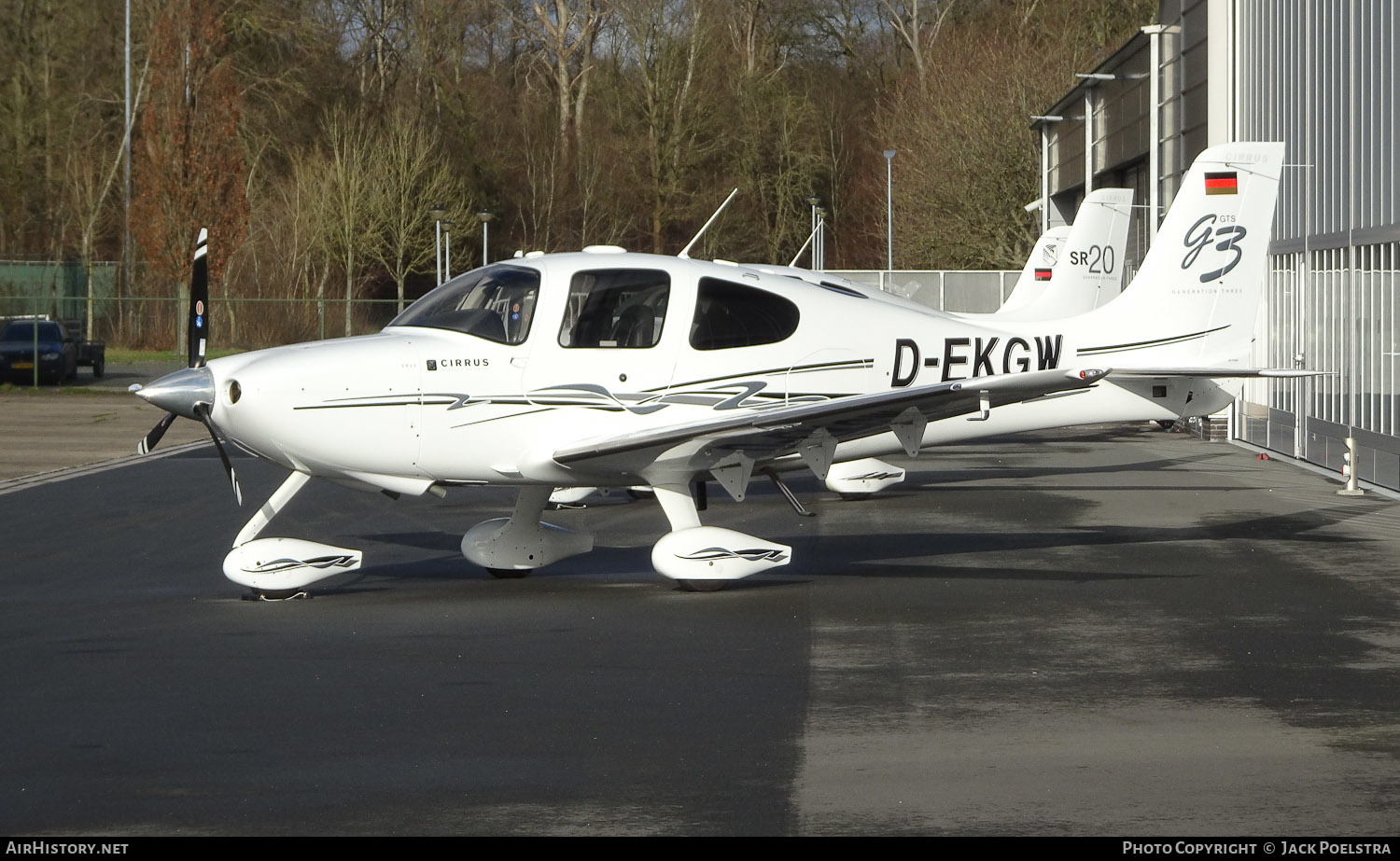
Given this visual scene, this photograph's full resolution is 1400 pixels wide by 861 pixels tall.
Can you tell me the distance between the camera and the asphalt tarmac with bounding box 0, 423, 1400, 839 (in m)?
5.55

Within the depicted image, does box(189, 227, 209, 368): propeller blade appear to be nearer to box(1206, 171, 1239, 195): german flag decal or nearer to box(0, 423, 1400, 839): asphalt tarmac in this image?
box(0, 423, 1400, 839): asphalt tarmac

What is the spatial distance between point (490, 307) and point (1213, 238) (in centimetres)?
653

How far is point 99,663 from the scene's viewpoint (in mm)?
8188

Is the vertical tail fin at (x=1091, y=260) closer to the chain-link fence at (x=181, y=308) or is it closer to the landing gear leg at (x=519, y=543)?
the landing gear leg at (x=519, y=543)

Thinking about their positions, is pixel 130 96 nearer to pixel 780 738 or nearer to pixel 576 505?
pixel 576 505

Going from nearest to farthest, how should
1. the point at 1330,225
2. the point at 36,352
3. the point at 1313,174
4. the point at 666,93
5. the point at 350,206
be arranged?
the point at 1330,225, the point at 1313,174, the point at 36,352, the point at 350,206, the point at 666,93

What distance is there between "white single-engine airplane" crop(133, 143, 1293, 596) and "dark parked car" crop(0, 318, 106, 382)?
2952 cm

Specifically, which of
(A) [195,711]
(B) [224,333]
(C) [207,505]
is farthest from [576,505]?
(B) [224,333]

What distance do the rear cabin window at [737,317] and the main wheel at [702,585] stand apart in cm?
168

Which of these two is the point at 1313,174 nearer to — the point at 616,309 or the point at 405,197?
the point at 616,309

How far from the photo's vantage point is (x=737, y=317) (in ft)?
36.2

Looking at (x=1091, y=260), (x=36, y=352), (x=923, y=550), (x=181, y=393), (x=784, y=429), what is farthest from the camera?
(x=36, y=352)

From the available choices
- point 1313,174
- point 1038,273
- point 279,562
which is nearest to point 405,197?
point 1038,273

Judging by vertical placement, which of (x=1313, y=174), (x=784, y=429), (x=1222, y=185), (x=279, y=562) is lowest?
(x=279, y=562)
